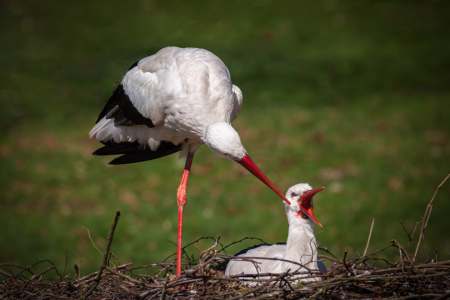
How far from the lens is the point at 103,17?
50.6ft

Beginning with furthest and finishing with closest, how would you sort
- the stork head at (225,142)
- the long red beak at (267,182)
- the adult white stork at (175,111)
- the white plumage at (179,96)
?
the white plumage at (179,96)
the adult white stork at (175,111)
the long red beak at (267,182)
the stork head at (225,142)

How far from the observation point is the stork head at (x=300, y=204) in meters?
3.68

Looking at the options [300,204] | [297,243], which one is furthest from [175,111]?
[297,243]

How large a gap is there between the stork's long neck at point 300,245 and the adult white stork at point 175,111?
0.43ft

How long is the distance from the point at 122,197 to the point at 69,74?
558cm

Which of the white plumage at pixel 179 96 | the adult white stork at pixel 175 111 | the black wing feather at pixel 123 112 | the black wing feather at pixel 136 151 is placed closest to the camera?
the adult white stork at pixel 175 111

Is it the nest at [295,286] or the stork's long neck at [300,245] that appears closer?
Answer: the nest at [295,286]

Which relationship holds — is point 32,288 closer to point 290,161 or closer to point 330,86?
point 290,161

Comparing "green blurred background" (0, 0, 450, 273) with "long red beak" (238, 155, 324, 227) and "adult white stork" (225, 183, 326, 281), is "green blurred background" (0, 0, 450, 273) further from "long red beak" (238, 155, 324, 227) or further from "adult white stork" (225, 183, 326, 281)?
"long red beak" (238, 155, 324, 227)

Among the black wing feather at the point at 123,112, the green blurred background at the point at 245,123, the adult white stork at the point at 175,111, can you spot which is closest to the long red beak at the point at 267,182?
the adult white stork at the point at 175,111

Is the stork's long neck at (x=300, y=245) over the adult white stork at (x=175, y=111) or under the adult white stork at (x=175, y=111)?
under

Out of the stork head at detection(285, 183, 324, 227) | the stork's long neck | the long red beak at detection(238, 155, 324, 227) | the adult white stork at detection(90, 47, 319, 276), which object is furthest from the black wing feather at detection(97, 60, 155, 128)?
the stork's long neck

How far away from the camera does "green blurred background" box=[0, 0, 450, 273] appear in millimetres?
8273

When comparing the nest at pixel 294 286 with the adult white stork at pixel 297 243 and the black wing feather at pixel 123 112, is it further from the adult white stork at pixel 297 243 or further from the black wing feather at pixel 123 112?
the black wing feather at pixel 123 112
